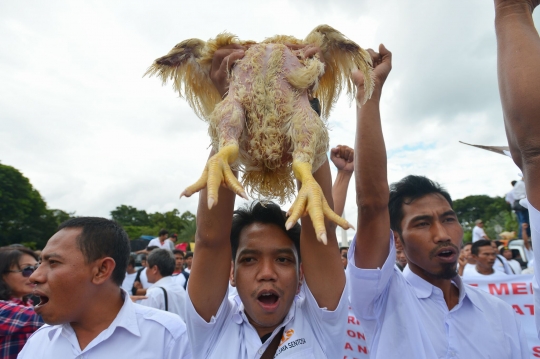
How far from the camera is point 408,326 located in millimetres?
2195

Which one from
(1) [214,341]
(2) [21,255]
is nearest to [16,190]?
(2) [21,255]

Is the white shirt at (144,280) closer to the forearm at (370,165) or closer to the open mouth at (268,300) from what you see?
the open mouth at (268,300)

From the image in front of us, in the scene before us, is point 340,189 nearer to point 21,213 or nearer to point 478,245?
point 478,245

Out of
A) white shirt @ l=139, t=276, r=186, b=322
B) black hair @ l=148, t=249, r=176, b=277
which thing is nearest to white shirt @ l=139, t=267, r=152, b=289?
black hair @ l=148, t=249, r=176, b=277

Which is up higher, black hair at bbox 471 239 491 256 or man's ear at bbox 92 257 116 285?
black hair at bbox 471 239 491 256

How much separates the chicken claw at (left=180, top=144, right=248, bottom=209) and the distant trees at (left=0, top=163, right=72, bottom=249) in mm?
40892

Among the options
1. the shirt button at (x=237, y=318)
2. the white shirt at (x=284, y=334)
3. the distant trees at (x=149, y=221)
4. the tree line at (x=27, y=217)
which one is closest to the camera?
the white shirt at (x=284, y=334)

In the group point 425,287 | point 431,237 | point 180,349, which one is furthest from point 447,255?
point 180,349

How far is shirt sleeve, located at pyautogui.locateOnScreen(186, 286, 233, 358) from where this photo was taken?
1943 mm

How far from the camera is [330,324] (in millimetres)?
1960

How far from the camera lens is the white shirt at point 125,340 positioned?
89.0 inches

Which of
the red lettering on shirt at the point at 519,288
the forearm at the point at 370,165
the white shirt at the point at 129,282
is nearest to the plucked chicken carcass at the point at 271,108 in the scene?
the forearm at the point at 370,165

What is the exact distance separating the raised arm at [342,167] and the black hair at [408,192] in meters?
0.41

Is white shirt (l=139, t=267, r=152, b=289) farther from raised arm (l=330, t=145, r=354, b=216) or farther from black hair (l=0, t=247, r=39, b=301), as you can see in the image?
raised arm (l=330, t=145, r=354, b=216)
